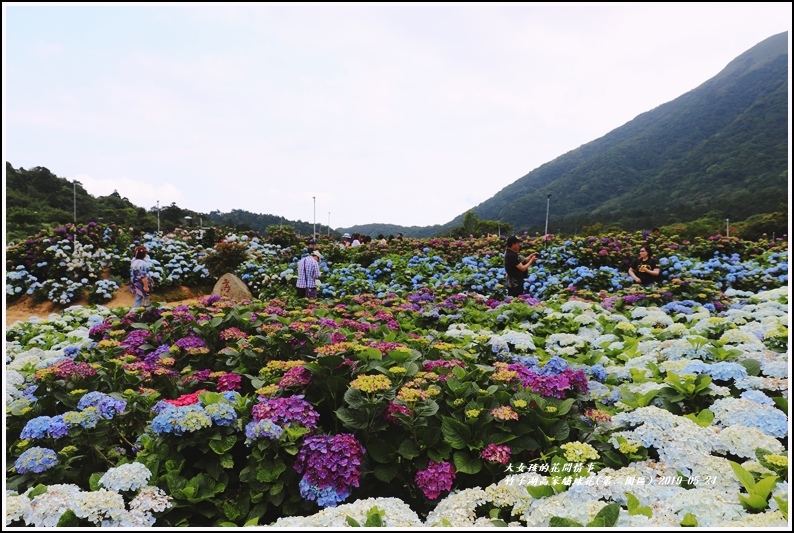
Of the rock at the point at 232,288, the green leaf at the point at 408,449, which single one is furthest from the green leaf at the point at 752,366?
the rock at the point at 232,288

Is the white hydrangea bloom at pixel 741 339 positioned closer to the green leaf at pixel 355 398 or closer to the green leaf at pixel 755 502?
the green leaf at pixel 755 502

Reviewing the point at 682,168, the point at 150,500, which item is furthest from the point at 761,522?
the point at 682,168

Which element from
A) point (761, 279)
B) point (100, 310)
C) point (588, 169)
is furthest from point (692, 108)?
point (100, 310)

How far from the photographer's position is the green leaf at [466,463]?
2050 millimetres

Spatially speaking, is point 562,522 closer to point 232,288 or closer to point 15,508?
point 15,508

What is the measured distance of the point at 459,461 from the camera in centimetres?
209

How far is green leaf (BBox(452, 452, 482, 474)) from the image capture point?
205cm

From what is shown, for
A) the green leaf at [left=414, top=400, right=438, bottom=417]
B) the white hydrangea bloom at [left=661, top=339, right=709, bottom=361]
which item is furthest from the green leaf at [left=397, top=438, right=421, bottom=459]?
the white hydrangea bloom at [left=661, top=339, right=709, bottom=361]

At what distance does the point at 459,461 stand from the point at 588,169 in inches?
3840

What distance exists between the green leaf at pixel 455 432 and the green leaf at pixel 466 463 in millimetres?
39

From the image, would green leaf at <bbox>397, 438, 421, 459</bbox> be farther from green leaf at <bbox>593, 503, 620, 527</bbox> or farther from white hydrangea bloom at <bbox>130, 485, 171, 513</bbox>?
white hydrangea bloom at <bbox>130, 485, 171, 513</bbox>

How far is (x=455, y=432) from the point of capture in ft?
7.18

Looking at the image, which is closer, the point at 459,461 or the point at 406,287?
the point at 459,461

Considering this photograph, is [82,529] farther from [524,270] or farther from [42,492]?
[524,270]
